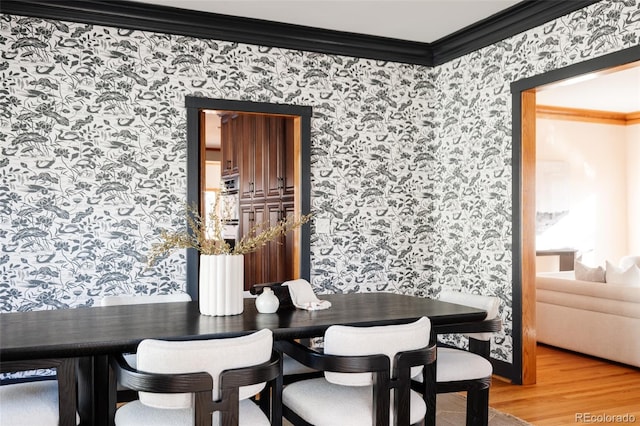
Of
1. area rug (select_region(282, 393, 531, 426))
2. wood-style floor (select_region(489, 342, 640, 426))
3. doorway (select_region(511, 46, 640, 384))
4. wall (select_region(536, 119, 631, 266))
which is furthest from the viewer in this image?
wall (select_region(536, 119, 631, 266))

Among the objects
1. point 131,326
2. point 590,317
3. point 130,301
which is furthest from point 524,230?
point 131,326

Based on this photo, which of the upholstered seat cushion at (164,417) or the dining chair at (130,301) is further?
the dining chair at (130,301)

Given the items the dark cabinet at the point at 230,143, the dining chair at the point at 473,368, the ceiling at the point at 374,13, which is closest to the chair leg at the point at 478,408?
the dining chair at the point at 473,368

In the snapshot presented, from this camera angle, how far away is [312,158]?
5098 mm

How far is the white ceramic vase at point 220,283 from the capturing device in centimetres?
274

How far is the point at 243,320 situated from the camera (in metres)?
2.64

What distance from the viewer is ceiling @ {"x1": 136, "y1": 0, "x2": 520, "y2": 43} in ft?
14.3

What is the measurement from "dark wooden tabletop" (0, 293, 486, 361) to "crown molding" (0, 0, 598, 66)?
2411mm

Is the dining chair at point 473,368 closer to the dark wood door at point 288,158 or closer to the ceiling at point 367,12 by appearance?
the ceiling at point 367,12

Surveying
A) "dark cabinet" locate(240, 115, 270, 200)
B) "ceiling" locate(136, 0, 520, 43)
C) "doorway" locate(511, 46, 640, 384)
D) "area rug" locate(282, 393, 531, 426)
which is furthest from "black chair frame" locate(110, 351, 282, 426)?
"dark cabinet" locate(240, 115, 270, 200)

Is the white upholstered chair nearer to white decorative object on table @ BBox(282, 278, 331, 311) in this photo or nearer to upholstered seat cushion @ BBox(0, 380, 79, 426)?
upholstered seat cushion @ BBox(0, 380, 79, 426)

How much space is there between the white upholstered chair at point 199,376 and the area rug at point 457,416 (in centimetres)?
157

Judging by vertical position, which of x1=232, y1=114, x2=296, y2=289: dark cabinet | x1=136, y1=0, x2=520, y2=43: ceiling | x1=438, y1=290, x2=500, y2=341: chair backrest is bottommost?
x1=438, y1=290, x2=500, y2=341: chair backrest

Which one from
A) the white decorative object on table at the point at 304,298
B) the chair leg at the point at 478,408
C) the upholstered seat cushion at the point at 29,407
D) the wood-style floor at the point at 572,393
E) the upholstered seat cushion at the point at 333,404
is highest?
the white decorative object on table at the point at 304,298
